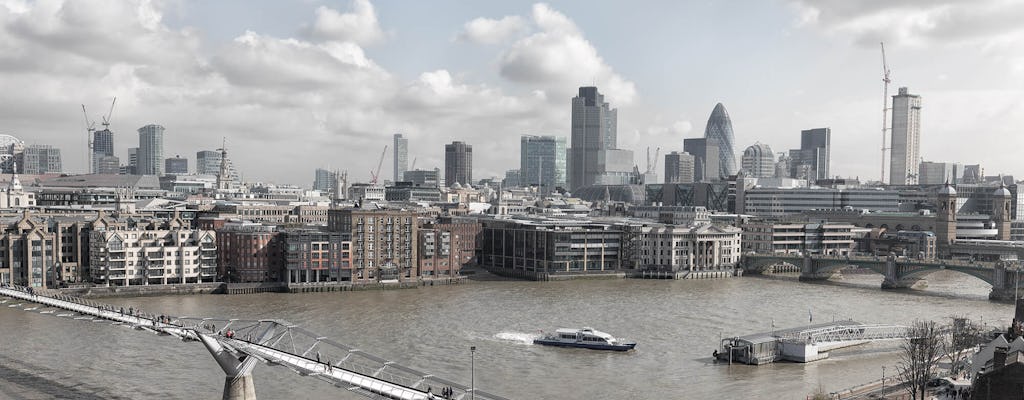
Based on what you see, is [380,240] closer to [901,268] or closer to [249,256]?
[249,256]

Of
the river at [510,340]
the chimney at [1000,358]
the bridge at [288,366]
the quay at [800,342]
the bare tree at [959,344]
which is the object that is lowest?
the river at [510,340]

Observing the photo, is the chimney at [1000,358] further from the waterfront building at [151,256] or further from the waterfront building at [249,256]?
the waterfront building at [151,256]

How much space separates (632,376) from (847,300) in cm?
3252

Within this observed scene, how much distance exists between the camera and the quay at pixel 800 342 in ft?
126

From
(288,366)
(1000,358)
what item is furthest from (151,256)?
(1000,358)

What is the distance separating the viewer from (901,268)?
70.9 m

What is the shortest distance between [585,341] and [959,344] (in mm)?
15994

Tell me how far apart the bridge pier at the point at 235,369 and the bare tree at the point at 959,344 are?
→ 2441 centimetres

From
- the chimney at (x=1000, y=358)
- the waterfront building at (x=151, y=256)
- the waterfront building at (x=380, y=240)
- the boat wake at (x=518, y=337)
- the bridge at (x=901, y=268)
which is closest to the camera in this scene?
the chimney at (x=1000, y=358)

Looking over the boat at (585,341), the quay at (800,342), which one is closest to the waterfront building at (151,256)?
the boat at (585,341)

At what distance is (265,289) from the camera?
63.5m

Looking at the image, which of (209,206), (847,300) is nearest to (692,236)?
(847,300)

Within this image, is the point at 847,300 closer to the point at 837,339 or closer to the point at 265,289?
the point at 837,339

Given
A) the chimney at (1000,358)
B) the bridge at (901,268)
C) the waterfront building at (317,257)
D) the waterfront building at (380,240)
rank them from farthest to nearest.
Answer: the waterfront building at (380,240), the waterfront building at (317,257), the bridge at (901,268), the chimney at (1000,358)
